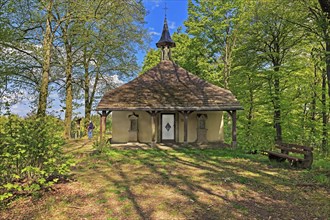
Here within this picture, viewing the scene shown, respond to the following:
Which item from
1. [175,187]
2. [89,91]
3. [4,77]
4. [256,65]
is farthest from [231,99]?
[89,91]

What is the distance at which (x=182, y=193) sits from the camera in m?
6.20

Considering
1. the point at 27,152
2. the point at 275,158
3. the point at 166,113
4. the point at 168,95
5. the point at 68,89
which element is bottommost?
the point at 275,158

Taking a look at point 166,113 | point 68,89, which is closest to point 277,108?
point 166,113

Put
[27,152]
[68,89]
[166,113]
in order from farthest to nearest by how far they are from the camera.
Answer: [68,89] → [166,113] → [27,152]

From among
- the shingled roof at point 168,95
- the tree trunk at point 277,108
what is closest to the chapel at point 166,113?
the shingled roof at point 168,95

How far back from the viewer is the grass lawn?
16.4 feet

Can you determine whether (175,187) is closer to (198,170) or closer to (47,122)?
(198,170)

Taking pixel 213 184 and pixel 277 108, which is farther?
pixel 277 108

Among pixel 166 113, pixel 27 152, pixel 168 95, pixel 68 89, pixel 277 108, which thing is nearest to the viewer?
pixel 27 152

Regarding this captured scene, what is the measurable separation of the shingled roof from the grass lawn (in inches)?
191

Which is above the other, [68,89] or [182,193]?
[68,89]

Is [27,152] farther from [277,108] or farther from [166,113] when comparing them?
[277,108]

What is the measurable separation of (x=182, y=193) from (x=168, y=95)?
9.79m

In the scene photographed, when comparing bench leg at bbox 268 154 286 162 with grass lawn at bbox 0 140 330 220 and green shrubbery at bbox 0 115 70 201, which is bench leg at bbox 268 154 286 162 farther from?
green shrubbery at bbox 0 115 70 201
